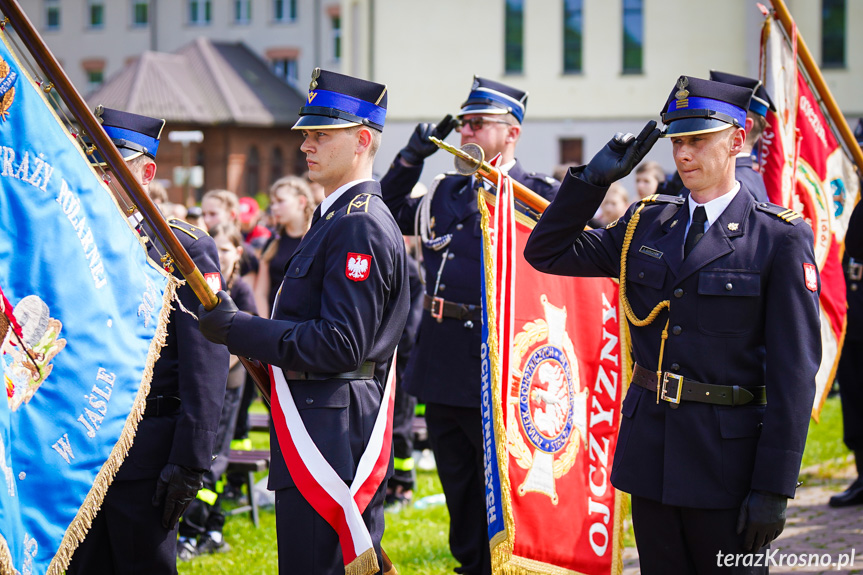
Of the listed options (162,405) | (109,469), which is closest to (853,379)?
(162,405)

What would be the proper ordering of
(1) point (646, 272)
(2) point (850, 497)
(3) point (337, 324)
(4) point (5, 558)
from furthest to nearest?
(2) point (850, 497), (1) point (646, 272), (3) point (337, 324), (4) point (5, 558)

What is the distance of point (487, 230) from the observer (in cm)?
423

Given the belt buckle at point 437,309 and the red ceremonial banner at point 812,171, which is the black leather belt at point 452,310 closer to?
the belt buckle at point 437,309

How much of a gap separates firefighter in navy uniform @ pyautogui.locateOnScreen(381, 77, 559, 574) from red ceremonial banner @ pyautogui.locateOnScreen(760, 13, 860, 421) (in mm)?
1145

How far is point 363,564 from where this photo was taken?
338 centimetres

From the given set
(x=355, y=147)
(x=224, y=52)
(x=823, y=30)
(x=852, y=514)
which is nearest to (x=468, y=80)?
(x=823, y=30)

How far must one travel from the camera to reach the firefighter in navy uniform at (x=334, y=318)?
3295mm

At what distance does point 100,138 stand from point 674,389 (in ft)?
6.46

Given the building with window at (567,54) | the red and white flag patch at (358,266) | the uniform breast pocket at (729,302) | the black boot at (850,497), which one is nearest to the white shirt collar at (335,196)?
the red and white flag patch at (358,266)

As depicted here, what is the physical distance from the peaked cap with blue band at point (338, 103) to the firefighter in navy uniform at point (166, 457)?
711mm

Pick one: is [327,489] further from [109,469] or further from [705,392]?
[705,392]

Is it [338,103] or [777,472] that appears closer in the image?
[777,472]

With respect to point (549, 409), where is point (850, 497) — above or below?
below

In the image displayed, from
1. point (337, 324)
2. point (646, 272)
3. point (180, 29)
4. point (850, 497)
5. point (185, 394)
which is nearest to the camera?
point (337, 324)
